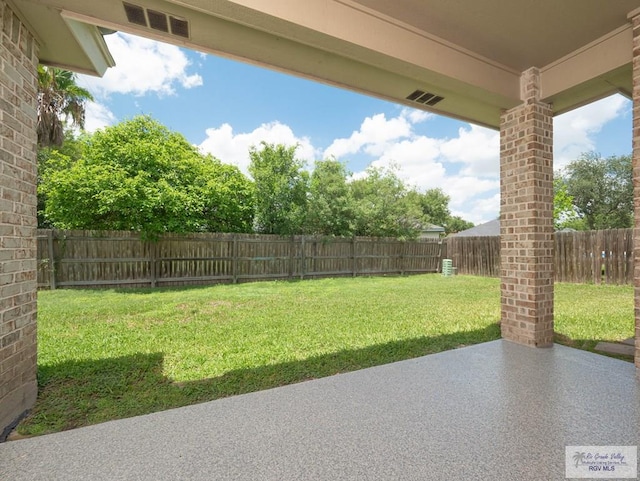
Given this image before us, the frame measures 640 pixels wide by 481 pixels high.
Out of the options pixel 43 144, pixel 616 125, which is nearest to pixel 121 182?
pixel 43 144

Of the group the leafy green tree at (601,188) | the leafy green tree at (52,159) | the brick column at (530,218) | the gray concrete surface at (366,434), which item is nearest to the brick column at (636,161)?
the gray concrete surface at (366,434)

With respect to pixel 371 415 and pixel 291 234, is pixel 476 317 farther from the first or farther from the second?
pixel 291 234

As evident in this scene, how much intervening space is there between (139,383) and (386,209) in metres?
11.0

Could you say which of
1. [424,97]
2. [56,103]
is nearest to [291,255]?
[56,103]

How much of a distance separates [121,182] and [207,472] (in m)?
8.32

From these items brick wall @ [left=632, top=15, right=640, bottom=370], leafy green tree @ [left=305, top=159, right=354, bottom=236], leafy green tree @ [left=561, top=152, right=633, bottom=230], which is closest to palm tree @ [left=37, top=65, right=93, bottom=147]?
leafy green tree @ [left=305, top=159, right=354, bottom=236]

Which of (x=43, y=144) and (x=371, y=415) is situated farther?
(x=43, y=144)

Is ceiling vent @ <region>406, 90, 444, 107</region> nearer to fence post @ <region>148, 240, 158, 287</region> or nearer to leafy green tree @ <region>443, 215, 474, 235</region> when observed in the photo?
fence post @ <region>148, 240, 158, 287</region>

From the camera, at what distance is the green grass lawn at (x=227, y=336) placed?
8.54 feet

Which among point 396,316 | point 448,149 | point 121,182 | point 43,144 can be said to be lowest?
point 396,316

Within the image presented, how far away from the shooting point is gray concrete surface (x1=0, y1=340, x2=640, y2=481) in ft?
5.24

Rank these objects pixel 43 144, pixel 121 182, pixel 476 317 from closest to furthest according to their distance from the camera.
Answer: pixel 476 317 < pixel 43 144 < pixel 121 182

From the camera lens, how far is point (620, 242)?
342 inches

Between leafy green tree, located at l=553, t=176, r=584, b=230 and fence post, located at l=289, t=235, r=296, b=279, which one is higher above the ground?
leafy green tree, located at l=553, t=176, r=584, b=230
